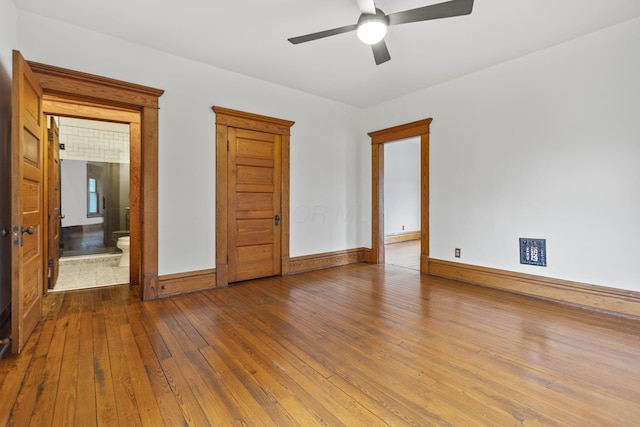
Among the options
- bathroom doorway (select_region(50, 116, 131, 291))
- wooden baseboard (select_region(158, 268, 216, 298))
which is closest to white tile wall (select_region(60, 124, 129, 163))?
bathroom doorway (select_region(50, 116, 131, 291))

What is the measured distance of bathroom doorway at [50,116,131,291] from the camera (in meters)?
5.90

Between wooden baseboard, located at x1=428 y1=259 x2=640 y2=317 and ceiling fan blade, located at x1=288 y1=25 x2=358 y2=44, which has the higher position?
ceiling fan blade, located at x1=288 y1=25 x2=358 y2=44

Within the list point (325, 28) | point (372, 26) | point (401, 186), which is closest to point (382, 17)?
point (372, 26)

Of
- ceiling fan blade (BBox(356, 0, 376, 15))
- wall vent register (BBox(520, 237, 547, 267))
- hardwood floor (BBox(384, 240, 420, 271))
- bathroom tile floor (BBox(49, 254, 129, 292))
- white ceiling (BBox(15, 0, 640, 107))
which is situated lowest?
bathroom tile floor (BBox(49, 254, 129, 292))

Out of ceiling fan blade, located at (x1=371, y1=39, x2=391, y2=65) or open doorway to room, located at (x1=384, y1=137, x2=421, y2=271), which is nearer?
ceiling fan blade, located at (x1=371, y1=39, x2=391, y2=65)

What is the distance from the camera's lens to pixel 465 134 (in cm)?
407

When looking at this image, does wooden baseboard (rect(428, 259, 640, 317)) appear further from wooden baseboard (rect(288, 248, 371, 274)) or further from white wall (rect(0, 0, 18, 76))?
white wall (rect(0, 0, 18, 76))

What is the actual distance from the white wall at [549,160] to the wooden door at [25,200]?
4461mm

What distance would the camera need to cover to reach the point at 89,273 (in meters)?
4.60

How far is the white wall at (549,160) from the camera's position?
2.89 meters

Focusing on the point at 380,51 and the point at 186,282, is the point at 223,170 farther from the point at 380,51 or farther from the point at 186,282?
the point at 380,51

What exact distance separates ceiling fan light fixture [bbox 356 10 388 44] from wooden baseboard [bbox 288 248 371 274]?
10.2ft

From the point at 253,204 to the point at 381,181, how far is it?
233 centimetres

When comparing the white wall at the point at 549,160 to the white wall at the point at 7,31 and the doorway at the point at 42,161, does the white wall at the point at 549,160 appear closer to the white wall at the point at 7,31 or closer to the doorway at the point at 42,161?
the doorway at the point at 42,161
